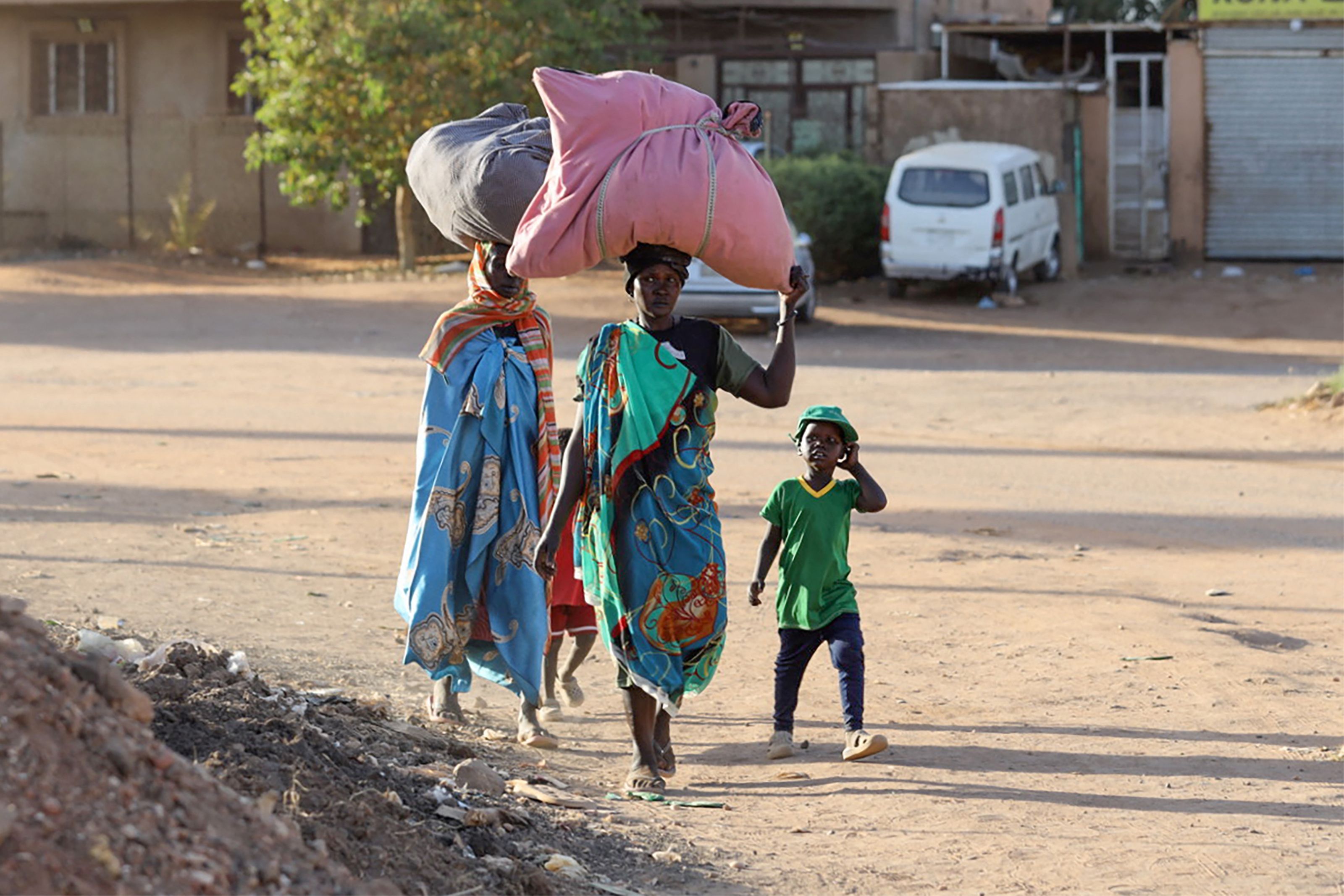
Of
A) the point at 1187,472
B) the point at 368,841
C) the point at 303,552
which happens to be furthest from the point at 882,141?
the point at 368,841

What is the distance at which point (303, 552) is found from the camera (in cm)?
792

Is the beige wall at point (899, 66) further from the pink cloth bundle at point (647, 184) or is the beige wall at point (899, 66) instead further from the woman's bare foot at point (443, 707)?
the pink cloth bundle at point (647, 184)

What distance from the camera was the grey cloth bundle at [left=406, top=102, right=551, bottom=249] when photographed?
16.5 feet

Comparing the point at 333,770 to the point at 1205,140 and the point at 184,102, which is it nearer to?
the point at 1205,140

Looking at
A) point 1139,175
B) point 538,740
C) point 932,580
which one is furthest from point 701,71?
point 538,740

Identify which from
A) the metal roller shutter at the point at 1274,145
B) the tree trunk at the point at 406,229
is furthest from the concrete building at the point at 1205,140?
the tree trunk at the point at 406,229

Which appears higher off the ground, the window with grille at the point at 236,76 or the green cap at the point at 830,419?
the window with grille at the point at 236,76

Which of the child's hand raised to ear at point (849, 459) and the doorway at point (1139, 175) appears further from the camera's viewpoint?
the doorway at point (1139, 175)

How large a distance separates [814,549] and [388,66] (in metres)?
16.6

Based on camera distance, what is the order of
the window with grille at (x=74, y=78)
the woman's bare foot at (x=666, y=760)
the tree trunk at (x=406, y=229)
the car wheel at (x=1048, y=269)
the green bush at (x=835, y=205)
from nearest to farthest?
the woman's bare foot at (x=666, y=760)
the green bush at (x=835, y=205)
the car wheel at (x=1048, y=269)
the tree trunk at (x=406, y=229)
the window with grille at (x=74, y=78)

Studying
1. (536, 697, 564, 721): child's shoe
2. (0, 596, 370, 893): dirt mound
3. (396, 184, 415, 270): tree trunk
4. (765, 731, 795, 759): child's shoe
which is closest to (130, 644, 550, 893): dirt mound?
(0, 596, 370, 893): dirt mound

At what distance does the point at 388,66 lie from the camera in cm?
2041

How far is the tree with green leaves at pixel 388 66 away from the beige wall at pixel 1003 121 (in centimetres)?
457

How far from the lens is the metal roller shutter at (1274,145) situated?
936 inches
